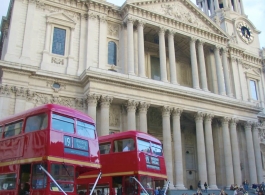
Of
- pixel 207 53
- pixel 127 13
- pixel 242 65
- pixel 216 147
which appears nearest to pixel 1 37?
pixel 127 13

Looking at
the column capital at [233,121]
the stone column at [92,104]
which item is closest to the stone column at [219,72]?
the column capital at [233,121]

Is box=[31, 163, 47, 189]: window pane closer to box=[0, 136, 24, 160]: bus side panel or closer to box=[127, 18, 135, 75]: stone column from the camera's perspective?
box=[0, 136, 24, 160]: bus side panel

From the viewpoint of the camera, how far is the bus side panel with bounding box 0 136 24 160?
11094 millimetres

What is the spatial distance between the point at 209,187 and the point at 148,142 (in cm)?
1485

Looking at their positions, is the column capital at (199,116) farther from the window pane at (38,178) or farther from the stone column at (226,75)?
the window pane at (38,178)

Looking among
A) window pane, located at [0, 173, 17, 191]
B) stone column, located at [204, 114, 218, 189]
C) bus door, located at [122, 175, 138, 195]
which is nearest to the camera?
window pane, located at [0, 173, 17, 191]

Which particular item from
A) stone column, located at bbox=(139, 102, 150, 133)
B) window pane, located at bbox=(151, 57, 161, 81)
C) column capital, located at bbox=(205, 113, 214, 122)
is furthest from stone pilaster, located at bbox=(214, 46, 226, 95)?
stone column, located at bbox=(139, 102, 150, 133)

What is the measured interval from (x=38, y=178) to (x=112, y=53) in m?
21.9

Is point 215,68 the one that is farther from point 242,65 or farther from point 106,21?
point 106,21

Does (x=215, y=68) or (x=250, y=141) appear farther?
(x=215, y=68)

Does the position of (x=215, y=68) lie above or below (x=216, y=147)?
above

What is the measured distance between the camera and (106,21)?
30.5 metres

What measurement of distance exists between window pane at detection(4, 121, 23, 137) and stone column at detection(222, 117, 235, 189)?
2214cm

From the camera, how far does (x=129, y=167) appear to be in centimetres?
1361
